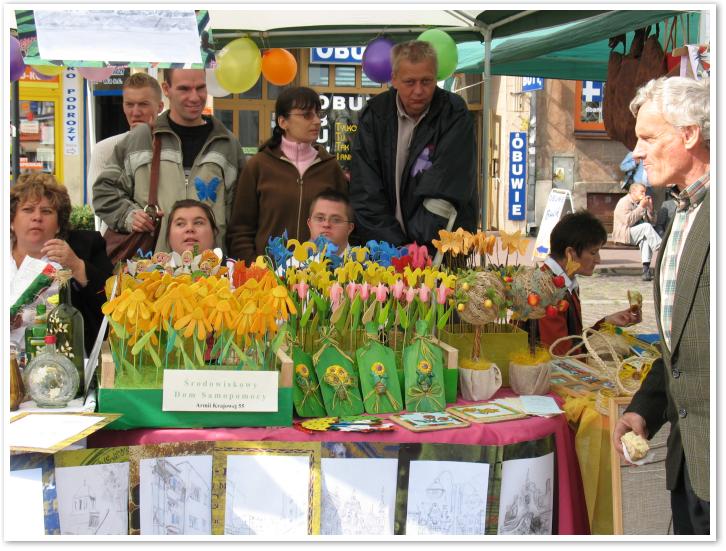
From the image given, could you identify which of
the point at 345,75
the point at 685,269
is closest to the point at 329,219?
the point at 685,269

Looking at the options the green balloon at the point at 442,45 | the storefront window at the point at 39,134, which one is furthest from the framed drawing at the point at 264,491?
the storefront window at the point at 39,134

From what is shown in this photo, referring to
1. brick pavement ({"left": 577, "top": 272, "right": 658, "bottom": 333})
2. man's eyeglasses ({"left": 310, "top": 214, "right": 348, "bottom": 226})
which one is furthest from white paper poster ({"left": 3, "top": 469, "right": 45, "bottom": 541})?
brick pavement ({"left": 577, "top": 272, "right": 658, "bottom": 333})

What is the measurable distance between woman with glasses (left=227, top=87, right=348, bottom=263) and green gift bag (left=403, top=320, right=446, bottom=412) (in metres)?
1.29

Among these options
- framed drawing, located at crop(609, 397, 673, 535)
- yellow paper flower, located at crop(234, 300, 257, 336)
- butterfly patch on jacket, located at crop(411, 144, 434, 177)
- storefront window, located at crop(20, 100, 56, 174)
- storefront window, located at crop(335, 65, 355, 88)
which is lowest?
framed drawing, located at crop(609, 397, 673, 535)

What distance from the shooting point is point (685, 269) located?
67.2 inches

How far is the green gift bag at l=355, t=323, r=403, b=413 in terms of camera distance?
93.1 inches

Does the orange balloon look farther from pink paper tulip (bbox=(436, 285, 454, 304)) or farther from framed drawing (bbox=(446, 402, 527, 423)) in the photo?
framed drawing (bbox=(446, 402, 527, 423))

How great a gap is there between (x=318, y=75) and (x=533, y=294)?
11.5 m

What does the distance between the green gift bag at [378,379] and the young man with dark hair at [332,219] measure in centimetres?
85

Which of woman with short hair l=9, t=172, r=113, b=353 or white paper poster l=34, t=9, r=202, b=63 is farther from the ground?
white paper poster l=34, t=9, r=202, b=63

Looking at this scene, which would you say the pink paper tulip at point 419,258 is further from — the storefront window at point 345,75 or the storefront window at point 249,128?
the storefront window at point 345,75

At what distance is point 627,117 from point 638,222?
6.99 meters

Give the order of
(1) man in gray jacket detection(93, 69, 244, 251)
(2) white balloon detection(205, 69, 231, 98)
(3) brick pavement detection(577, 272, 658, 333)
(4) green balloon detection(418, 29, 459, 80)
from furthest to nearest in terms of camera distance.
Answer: (3) brick pavement detection(577, 272, 658, 333)
(2) white balloon detection(205, 69, 231, 98)
(4) green balloon detection(418, 29, 459, 80)
(1) man in gray jacket detection(93, 69, 244, 251)

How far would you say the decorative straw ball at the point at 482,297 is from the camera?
246 cm
